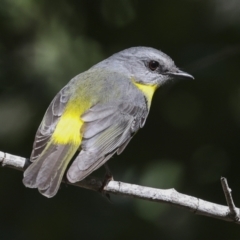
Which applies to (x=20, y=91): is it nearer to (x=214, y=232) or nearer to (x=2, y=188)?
(x=2, y=188)

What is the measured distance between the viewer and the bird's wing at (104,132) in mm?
4676

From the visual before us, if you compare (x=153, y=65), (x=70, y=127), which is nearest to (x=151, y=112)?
(x=153, y=65)

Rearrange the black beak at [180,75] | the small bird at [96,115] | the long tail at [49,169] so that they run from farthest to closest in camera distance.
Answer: the black beak at [180,75] → the small bird at [96,115] → the long tail at [49,169]

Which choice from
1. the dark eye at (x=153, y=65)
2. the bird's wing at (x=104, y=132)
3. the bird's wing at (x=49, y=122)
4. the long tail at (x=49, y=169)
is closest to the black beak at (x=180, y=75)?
the dark eye at (x=153, y=65)

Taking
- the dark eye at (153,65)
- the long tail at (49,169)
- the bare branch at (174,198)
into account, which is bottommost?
the bare branch at (174,198)

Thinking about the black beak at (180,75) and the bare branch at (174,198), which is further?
the black beak at (180,75)

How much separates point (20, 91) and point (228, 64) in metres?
1.58

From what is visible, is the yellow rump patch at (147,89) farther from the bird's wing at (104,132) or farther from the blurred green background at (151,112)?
the bird's wing at (104,132)

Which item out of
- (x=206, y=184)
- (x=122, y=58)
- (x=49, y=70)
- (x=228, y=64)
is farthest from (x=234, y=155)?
(x=49, y=70)

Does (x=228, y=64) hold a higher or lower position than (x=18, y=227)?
higher

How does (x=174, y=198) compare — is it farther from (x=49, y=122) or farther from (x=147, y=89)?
(x=147, y=89)

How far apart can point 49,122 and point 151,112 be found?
3.20ft

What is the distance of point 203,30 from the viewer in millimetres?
5648

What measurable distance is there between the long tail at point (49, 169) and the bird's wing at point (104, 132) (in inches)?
2.5
